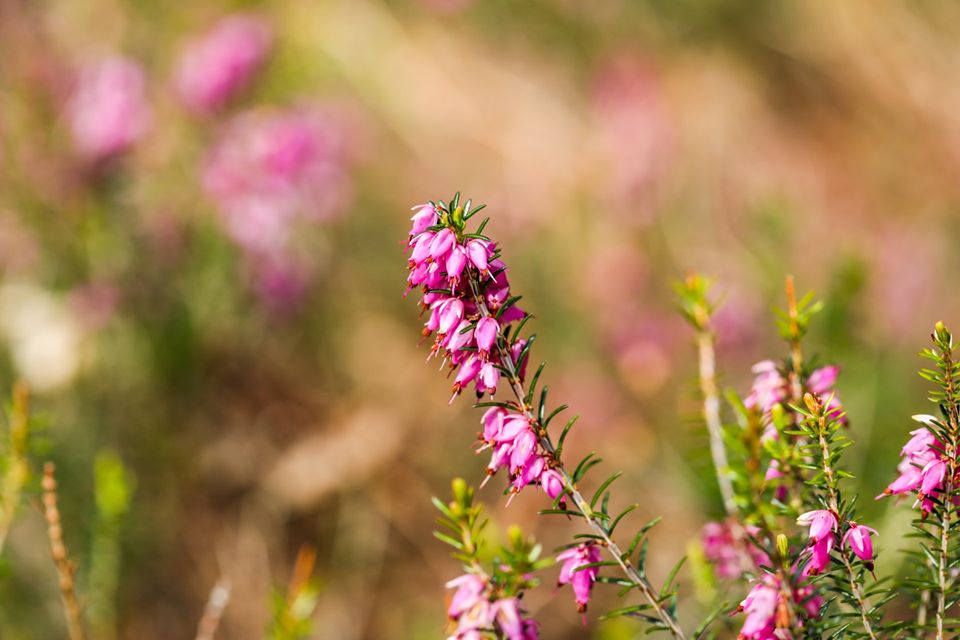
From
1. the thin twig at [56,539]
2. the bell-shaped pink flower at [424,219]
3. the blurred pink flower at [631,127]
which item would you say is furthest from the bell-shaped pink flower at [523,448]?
the blurred pink flower at [631,127]

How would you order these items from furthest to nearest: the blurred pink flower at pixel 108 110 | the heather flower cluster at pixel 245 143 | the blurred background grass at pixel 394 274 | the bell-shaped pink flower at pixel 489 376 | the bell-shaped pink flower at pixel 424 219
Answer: the heather flower cluster at pixel 245 143
the blurred pink flower at pixel 108 110
the blurred background grass at pixel 394 274
the bell-shaped pink flower at pixel 424 219
the bell-shaped pink flower at pixel 489 376

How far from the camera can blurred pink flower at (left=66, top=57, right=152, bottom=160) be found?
3883 mm

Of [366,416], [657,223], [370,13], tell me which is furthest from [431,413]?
[370,13]

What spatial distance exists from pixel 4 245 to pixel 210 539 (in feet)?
6.55

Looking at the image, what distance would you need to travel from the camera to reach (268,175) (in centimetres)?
426

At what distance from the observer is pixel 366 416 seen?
15.5 ft

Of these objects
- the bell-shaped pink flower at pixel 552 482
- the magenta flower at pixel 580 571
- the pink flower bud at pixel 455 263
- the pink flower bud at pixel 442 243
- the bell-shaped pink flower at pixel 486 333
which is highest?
the pink flower bud at pixel 442 243

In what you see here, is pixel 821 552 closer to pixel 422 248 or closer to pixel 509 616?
pixel 509 616

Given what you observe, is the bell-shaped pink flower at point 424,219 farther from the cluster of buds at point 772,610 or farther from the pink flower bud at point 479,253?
the cluster of buds at point 772,610

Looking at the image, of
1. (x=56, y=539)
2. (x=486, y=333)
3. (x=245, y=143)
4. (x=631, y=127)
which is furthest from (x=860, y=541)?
(x=631, y=127)

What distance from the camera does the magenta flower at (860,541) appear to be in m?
1.09

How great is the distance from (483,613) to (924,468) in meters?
0.64

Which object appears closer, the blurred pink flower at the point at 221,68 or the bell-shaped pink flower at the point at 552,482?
the bell-shaped pink flower at the point at 552,482

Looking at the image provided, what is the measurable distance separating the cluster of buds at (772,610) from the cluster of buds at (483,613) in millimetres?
302
